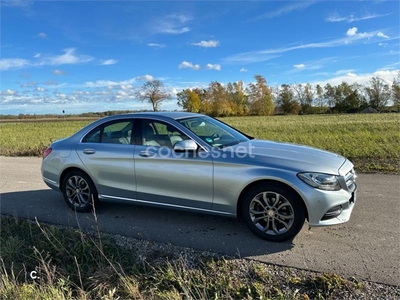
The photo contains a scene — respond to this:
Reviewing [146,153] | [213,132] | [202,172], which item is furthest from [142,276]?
[213,132]

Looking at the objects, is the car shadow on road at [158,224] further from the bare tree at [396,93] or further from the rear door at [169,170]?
the bare tree at [396,93]

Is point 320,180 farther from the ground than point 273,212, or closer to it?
farther from the ground

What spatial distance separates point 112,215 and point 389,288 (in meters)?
3.67

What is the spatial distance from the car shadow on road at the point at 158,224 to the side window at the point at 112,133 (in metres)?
1.15

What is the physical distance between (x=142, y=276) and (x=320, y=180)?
7.11ft

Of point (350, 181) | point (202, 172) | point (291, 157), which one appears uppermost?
point (291, 157)

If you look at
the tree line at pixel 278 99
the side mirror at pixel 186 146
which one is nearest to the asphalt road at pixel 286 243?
the side mirror at pixel 186 146

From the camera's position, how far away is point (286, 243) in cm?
349

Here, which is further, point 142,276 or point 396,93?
point 396,93

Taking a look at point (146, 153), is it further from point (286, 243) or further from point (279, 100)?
point (279, 100)

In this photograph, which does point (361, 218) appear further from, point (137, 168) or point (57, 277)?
point (57, 277)

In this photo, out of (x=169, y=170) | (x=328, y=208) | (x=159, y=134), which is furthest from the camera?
(x=159, y=134)

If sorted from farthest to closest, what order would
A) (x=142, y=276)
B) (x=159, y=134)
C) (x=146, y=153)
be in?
(x=159, y=134) < (x=146, y=153) < (x=142, y=276)

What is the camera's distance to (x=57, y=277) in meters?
3.03
